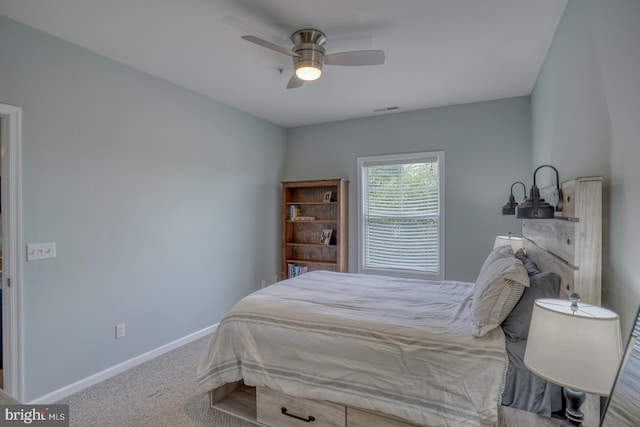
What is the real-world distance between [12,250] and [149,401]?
1462 millimetres

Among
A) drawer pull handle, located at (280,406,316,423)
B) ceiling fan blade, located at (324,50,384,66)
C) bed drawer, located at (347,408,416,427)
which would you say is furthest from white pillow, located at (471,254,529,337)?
ceiling fan blade, located at (324,50,384,66)

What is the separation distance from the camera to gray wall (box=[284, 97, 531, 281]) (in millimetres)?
3715

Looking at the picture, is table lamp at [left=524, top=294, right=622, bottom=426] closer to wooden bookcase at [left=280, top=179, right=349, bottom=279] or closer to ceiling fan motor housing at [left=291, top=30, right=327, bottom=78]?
ceiling fan motor housing at [left=291, top=30, right=327, bottom=78]

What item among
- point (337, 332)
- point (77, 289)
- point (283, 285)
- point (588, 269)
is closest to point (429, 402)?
point (337, 332)

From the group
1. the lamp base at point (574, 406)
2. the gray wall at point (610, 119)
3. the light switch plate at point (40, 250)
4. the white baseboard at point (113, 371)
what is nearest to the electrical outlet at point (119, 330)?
the white baseboard at point (113, 371)

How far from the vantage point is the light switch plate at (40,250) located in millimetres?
2277

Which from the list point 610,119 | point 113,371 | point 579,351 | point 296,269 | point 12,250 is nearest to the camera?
point 579,351

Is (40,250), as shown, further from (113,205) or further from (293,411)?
(293,411)

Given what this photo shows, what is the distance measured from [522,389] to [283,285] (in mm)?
1838

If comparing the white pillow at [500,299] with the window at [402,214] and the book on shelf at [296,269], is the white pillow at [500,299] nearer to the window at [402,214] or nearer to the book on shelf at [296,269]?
the window at [402,214]

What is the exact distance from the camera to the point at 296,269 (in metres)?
4.70

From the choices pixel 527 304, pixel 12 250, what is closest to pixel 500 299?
pixel 527 304

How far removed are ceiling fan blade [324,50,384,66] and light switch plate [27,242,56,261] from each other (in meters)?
2.49

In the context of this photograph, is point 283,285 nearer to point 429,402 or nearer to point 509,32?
point 429,402
